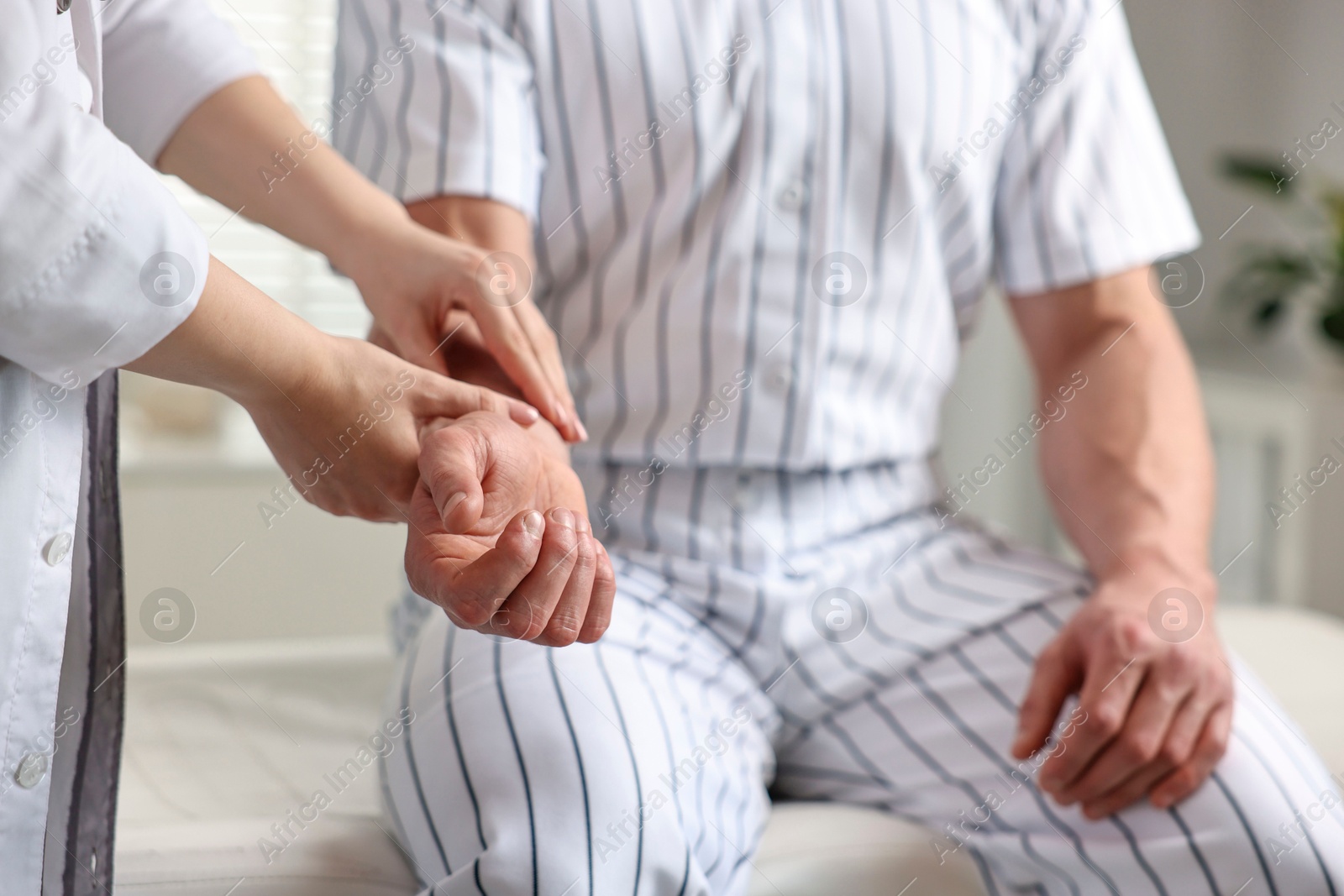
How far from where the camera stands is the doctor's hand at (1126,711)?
575 mm

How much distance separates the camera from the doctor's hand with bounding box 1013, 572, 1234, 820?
1.89 feet

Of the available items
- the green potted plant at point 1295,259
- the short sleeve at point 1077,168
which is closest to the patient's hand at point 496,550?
the short sleeve at point 1077,168

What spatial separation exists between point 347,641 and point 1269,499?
147 cm

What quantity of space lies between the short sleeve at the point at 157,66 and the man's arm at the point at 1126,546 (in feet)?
1.72

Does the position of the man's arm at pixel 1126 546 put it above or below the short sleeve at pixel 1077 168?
below

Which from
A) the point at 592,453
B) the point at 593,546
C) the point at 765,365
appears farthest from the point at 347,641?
the point at 593,546

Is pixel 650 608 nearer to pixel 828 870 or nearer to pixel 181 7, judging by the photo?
pixel 828 870

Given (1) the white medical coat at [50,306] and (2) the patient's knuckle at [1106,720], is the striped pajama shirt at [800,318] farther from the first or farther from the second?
(1) the white medical coat at [50,306]

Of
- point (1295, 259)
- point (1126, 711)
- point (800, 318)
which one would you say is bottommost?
point (1295, 259)

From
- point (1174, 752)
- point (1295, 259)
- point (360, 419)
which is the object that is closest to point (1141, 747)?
point (1174, 752)

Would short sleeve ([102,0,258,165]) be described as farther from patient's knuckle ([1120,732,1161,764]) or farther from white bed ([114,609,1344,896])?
patient's knuckle ([1120,732,1161,764])

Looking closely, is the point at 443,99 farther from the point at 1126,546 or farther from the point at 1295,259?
the point at 1295,259

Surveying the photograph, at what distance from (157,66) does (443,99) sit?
179 millimetres

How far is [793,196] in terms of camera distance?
2.33 feet
